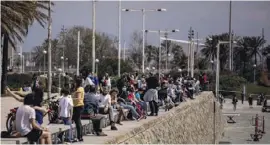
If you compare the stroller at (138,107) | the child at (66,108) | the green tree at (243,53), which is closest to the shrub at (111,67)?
the stroller at (138,107)

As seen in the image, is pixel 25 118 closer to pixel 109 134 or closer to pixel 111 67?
pixel 109 134

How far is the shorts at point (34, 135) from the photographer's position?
1102 cm

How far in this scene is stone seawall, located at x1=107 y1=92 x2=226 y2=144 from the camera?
662 inches

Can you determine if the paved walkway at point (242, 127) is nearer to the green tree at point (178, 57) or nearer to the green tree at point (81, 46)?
the green tree at point (81, 46)

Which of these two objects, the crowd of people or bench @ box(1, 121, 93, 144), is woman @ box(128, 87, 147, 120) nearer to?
the crowd of people

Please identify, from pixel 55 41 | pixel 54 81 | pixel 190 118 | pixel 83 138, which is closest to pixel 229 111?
pixel 54 81

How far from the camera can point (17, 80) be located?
2340 inches

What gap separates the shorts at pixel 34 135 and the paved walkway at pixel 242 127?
3231cm

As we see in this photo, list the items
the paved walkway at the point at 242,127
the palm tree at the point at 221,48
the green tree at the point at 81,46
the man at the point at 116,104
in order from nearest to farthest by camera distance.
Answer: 1. the man at the point at 116,104
2. the paved walkway at the point at 242,127
3. the green tree at the point at 81,46
4. the palm tree at the point at 221,48

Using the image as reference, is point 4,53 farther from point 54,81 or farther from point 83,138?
point 83,138

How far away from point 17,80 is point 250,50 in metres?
79.2

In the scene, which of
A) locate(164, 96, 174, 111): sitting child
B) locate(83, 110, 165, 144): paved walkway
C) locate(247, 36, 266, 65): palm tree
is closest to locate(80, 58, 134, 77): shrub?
locate(164, 96, 174, 111): sitting child

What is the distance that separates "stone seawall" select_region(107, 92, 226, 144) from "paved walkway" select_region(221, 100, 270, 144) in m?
3.63

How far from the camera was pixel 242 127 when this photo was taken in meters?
56.8
